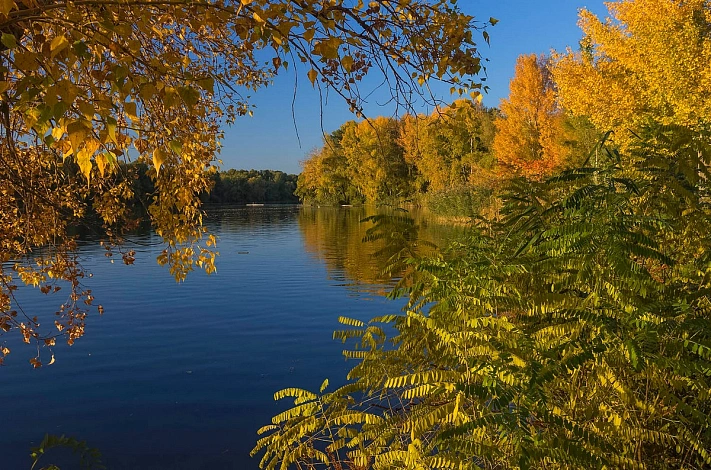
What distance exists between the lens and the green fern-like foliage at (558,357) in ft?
6.63

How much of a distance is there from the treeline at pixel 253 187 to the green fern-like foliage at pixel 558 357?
98086 millimetres

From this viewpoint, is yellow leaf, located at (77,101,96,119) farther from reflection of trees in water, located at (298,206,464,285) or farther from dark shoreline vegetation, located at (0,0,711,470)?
reflection of trees in water, located at (298,206,464,285)

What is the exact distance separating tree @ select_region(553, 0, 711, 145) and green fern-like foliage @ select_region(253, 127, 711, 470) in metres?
15.7

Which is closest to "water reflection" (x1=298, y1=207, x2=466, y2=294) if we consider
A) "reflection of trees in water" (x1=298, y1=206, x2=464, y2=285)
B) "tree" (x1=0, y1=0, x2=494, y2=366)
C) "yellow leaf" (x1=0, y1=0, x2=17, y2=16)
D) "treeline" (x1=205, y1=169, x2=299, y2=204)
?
"reflection of trees in water" (x1=298, y1=206, x2=464, y2=285)

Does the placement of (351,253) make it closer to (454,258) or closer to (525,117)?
(525,117)

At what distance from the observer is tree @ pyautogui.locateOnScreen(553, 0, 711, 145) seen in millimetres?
17562


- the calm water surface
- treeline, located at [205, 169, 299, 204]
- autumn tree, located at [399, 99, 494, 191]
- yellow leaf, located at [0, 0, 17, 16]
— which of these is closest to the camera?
yellow leaf, located at [0, 0, 17, 16]

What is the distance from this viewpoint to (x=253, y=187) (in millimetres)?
111625

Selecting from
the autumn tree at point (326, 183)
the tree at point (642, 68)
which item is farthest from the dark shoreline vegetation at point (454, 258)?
the autumn tree at point (326, 183)

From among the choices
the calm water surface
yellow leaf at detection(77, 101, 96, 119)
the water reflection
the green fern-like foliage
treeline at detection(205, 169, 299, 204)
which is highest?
treeline at detection(205, 169, 299, 204)

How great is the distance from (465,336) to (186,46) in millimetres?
3702

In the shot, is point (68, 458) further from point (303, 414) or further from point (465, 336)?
point (465, 336)

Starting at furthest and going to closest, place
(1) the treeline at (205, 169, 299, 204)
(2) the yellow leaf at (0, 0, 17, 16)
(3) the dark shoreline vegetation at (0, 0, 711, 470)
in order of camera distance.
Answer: (1) the treeline at (205, 169, 299, 204) < (3) the dark shoreline vegetation at (0, 0, 711, 470) < (2) the yellow leaf at (0, 0, 17, 16)

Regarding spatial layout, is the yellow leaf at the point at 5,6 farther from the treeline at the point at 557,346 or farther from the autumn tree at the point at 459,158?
the autumn tree at the point at 459,158
